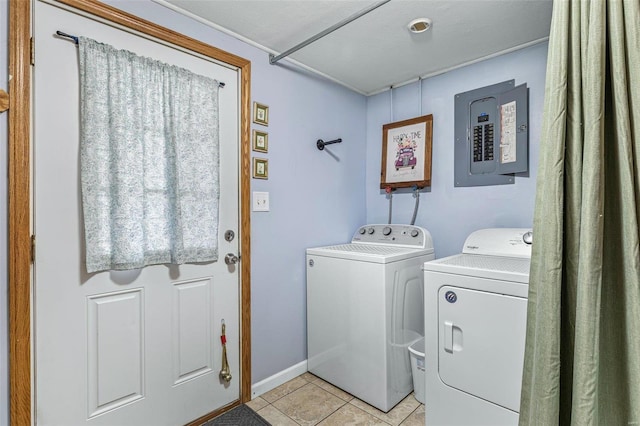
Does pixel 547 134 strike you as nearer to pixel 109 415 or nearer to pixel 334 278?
pixel 334 278

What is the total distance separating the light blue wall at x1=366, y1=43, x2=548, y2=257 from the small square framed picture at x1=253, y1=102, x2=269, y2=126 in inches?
44.4

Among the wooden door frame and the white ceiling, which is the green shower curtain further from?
the wooden door frame

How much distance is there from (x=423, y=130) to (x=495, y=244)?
1050 millimetres

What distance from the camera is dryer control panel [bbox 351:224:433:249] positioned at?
7.66 feet

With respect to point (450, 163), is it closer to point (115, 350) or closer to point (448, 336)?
point (448, 336)

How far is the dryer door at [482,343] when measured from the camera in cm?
144

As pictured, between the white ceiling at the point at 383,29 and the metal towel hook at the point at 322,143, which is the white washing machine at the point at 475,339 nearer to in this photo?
the metal towel hook at the point at 322,143

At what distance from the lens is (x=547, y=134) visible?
92 centimetres

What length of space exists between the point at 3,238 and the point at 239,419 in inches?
57.9

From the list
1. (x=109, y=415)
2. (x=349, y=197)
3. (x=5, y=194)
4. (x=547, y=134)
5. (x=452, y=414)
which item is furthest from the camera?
(x=349, y=197)

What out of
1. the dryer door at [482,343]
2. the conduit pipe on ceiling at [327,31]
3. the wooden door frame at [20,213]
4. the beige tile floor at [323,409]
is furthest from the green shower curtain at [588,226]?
the wooden door frame at [20,213]

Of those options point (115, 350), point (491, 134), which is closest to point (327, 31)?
point (491, 134)

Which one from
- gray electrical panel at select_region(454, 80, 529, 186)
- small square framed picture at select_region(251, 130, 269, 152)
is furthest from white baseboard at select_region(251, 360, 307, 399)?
gray electrical panel at select_region(454, 80, 529, 186)

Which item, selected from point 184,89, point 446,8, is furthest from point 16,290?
point 446,8
